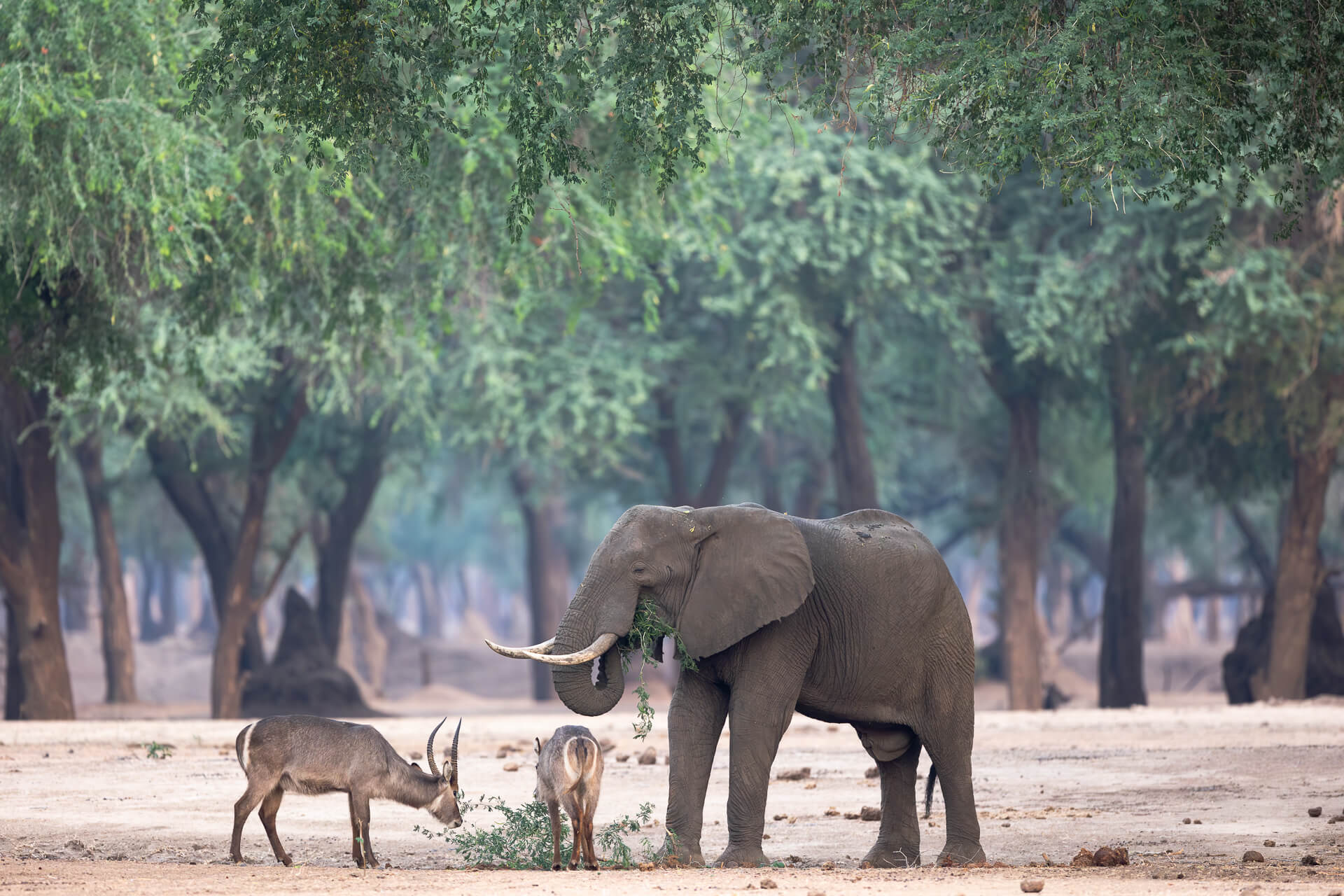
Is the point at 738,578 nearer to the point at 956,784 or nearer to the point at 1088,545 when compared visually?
the point at 956,784

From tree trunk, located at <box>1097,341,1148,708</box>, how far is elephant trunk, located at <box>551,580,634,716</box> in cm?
1997

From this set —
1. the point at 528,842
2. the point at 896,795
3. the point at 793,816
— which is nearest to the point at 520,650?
the point at 528,842

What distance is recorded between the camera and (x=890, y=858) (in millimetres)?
10211

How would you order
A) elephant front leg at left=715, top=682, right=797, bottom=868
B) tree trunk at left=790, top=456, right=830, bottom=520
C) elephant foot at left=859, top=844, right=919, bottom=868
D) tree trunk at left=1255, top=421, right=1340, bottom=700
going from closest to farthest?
elephant front leg at left=715, top=682, right=797, bottom=868 → elephant foot at left=859, top=844, right=919, bottom=868 → tree trunk at left=1255, top=421, right=1340, bottom=700 → tree trunk at left=790, top=456, right=830, bottom=520

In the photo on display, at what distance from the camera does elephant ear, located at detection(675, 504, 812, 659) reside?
9.66m

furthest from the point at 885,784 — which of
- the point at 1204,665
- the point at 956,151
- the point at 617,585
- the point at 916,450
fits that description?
the point at 1204,665

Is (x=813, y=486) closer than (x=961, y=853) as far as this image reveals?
No

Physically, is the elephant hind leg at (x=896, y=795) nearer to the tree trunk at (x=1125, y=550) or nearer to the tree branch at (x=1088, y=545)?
the tree trunk at (x=1125, y=550)

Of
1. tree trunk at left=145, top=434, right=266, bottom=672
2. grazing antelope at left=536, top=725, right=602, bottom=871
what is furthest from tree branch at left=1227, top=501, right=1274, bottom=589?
grazing antelope at left=536, top=725, right=602, bottom=871

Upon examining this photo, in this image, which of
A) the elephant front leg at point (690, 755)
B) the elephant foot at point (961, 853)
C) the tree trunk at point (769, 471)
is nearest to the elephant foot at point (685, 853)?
the elephant front leg at point (690, 755)

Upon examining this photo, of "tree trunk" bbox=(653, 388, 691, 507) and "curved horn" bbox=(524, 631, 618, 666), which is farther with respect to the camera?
"tree trunk" bbox=(653, 388, 691, 507)

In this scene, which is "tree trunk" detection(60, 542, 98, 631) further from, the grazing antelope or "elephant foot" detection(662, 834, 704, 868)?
the grazing antelope

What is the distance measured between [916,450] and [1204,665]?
12.2m

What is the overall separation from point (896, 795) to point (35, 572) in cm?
1523
